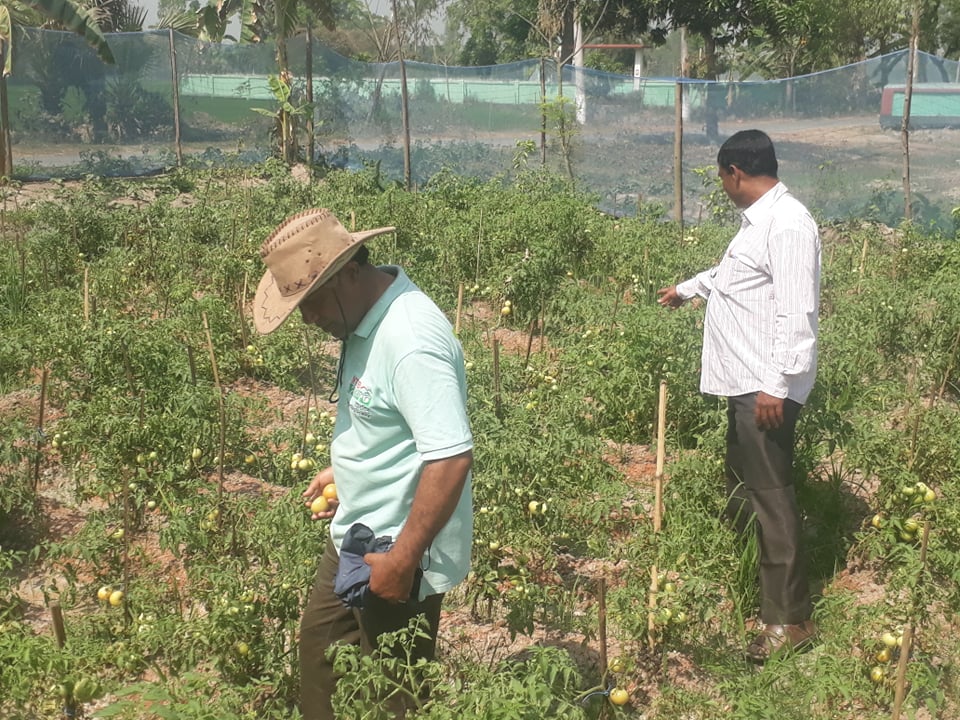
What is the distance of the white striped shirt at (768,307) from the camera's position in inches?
131

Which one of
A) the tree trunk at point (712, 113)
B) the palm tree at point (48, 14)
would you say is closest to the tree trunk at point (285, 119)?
the palm tree at point (48, 14)

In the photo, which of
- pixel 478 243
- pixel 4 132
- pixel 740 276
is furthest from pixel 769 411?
pixel 4 132

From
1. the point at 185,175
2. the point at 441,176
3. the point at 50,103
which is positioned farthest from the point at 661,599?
the point at 50,103

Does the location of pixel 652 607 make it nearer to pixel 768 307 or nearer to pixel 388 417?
pixel 768 307

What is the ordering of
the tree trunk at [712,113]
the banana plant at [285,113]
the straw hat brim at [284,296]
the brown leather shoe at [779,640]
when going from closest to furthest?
the straw hat brim at [284,296] < the brown leather shoe at [779,640] < the tree trunk at [712,113] < the banana plant at [285,113]

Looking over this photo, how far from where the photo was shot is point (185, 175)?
1181cm

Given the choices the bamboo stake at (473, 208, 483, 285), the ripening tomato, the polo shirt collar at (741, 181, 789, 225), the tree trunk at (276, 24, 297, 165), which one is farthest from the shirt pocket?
the tree trunk at (276, 24, 297, 165)

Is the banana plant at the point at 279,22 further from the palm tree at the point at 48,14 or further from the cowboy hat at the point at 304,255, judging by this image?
the cowboy hat at the point at 304,255

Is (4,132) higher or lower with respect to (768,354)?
higher

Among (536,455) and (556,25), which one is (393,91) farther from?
(536,455)

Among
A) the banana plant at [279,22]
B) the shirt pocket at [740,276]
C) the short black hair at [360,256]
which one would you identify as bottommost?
the shirt pocket at [740,276]

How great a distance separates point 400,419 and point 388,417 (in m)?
0.03

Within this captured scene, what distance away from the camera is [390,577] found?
237 cm

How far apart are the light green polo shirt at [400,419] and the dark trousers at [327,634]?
14 centimetres
